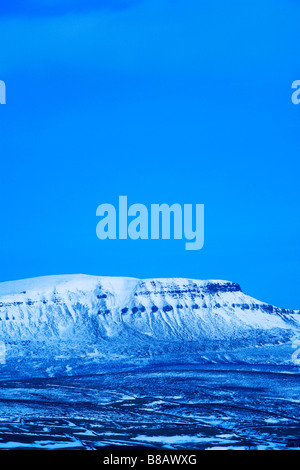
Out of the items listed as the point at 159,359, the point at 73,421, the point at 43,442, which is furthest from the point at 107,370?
the point at 43,442

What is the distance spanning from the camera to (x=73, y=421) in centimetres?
3020

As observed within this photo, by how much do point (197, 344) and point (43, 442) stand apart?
36.6m

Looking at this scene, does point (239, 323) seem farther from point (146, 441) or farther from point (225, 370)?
point (146, 441)

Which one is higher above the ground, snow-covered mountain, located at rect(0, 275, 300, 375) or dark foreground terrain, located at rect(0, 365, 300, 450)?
snow-covered mountain, located at rect(0, 275, 300, 375)

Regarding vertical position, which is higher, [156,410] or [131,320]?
[131,320]

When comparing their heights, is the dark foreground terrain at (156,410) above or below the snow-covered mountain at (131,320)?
below

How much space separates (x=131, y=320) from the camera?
66.4 metres

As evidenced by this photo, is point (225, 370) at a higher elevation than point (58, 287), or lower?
lower

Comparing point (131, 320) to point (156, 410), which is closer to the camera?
point (156, 410)

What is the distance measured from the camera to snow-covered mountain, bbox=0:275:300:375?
2164 inches

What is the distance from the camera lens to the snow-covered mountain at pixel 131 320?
180 feet

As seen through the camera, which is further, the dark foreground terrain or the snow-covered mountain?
the snow-covered mountain

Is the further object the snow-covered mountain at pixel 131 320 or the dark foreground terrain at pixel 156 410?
the snow-covered mountain at pixel 131 320
